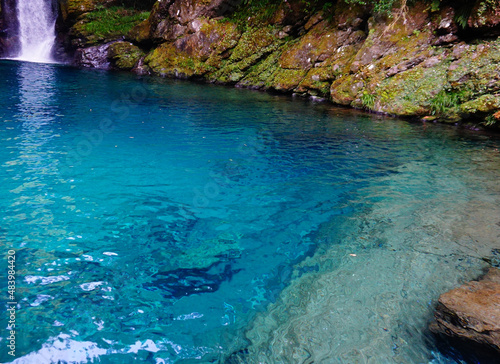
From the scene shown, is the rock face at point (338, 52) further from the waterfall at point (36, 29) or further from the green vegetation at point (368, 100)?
the waterfall at point (36, 29)

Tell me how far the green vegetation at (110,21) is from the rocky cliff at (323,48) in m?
0.09

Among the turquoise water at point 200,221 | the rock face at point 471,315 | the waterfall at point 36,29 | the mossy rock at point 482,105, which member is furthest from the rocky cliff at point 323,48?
the rock face at point 471,315

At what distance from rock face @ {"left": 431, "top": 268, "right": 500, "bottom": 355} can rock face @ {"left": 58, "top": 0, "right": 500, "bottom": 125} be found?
965 cm

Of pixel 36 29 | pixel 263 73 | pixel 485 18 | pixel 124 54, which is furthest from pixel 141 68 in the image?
pixel 485 18

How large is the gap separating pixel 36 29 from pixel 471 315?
121 feet

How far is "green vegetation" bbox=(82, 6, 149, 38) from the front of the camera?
85.7 feet

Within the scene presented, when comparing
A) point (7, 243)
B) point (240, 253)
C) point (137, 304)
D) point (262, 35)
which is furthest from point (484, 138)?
point (262, 35)

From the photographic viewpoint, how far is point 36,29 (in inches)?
1127

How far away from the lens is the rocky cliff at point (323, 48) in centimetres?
1130

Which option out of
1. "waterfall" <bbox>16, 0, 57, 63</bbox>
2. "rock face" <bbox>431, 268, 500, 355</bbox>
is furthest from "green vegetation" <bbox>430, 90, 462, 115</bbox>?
"waterfall" <bbox>16, 0, 57, 63</bbox>

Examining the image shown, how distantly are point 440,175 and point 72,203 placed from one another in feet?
22.4

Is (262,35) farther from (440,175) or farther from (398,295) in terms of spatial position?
(398,295)

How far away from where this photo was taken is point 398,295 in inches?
128

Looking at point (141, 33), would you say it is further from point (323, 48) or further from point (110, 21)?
point (323, 48)
